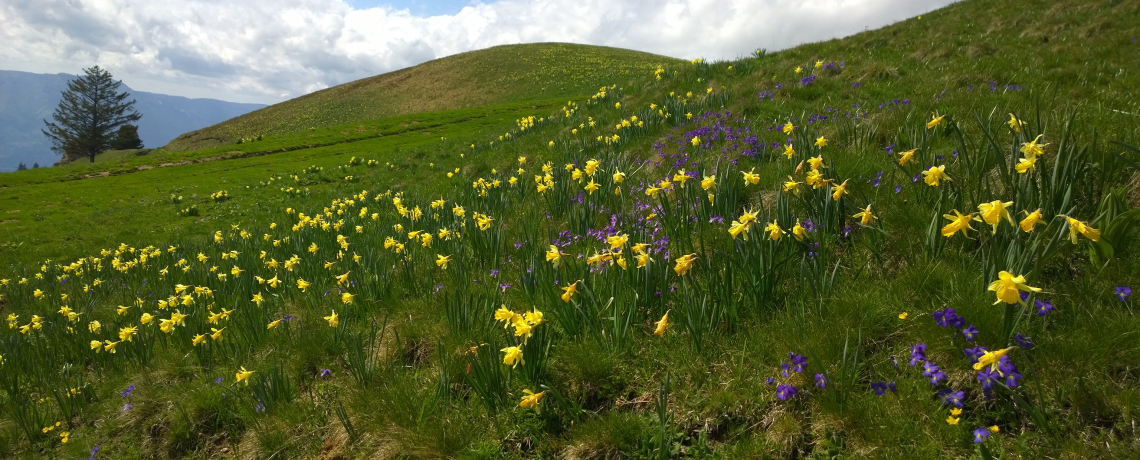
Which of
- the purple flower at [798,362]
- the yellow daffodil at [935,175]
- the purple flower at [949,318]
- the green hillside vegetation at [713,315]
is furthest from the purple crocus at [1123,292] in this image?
the purple flower at [798,362]

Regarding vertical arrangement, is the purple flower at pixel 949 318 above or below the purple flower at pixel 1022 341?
above

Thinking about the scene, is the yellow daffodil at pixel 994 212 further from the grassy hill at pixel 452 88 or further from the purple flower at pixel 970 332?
the grassy hill at pixel 452 88

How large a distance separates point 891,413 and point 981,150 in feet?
6.84

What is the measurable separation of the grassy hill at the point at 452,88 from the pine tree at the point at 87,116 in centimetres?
1348

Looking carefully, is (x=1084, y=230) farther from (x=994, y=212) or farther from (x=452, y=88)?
(x=452, y=88)

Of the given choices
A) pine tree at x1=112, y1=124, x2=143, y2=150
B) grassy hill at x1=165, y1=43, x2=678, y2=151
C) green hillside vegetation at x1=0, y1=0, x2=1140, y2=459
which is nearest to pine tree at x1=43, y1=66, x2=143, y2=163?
pine tree at x1=112, y1=124, x2=143, y2=150

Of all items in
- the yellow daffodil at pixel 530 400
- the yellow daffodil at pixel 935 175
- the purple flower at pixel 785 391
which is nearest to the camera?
the purple flower at pixel 785 391

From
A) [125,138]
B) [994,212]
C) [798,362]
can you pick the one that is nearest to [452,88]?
[125,138]

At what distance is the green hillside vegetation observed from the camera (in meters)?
1.85

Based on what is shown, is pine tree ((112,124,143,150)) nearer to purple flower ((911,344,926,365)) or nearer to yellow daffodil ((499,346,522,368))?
yellow daffodil ((499,346,522,368))

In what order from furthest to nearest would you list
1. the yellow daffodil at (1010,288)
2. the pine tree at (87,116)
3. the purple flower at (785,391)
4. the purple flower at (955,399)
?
the pine tree at (87,116)
the purple flower at (785,391)
the purple flower at (955,399)
the yellow daffodil at (1010,288)

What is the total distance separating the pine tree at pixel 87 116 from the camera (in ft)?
188

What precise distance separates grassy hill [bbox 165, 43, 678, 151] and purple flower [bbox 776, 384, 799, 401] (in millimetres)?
40656

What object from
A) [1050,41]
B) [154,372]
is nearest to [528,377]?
[154,372]
